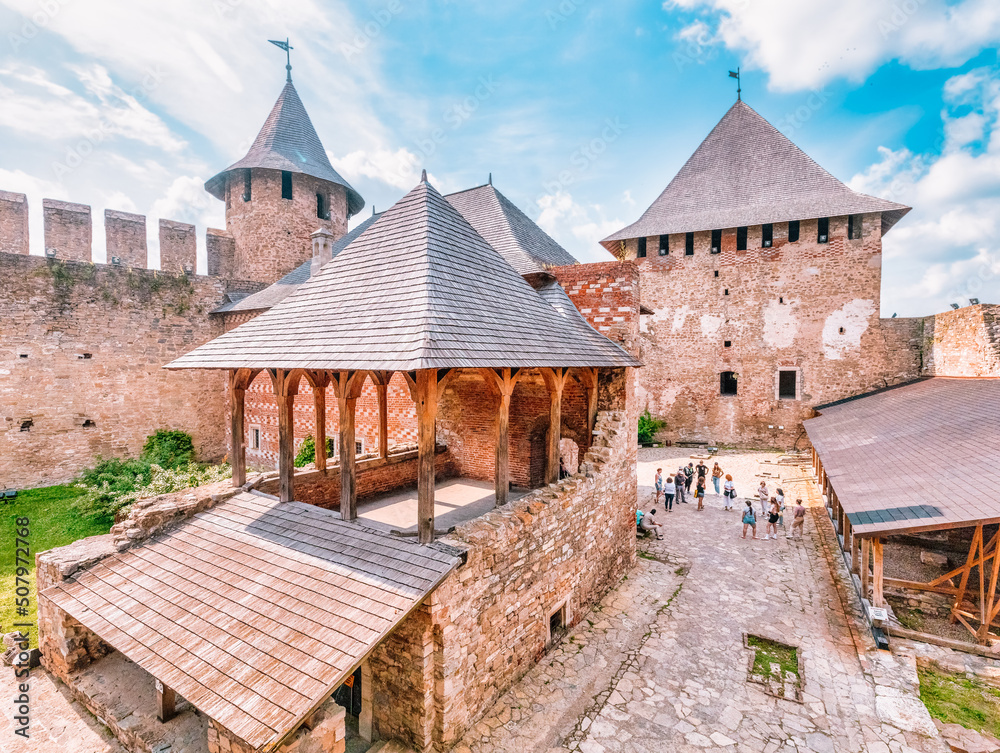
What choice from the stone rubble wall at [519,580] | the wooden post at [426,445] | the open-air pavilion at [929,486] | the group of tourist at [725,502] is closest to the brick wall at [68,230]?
the wooden post at [426,445]

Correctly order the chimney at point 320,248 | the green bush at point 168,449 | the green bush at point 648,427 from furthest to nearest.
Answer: the green bush at point 648,427 → the chimney at point 320,248 → the green bush at point 168,449

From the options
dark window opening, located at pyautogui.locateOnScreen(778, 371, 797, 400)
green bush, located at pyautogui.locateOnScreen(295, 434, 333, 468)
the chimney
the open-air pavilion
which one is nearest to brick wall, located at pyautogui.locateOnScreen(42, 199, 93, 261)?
the chimney

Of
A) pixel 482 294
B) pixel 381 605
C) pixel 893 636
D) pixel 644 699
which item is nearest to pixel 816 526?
pixel 893 636

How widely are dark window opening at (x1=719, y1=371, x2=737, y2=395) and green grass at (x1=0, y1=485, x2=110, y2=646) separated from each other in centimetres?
2051

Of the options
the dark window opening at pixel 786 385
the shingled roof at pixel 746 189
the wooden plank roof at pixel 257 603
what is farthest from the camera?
the dark window opening at pixel 786 385

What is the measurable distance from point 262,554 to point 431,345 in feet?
10.6

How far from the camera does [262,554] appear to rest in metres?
→ 5.13

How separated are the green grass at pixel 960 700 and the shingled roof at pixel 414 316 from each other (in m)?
5.43

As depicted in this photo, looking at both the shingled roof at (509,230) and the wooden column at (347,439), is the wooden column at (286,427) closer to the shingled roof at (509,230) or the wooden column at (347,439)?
the wooden column at (347,439)

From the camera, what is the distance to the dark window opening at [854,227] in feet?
52.3

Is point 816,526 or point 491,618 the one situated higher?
point 491,618

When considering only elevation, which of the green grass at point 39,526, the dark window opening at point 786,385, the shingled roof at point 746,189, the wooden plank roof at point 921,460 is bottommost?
the green grass at point 39,526

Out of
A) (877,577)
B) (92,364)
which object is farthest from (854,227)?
(92,364)

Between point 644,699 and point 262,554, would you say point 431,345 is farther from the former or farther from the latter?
point 644,699
